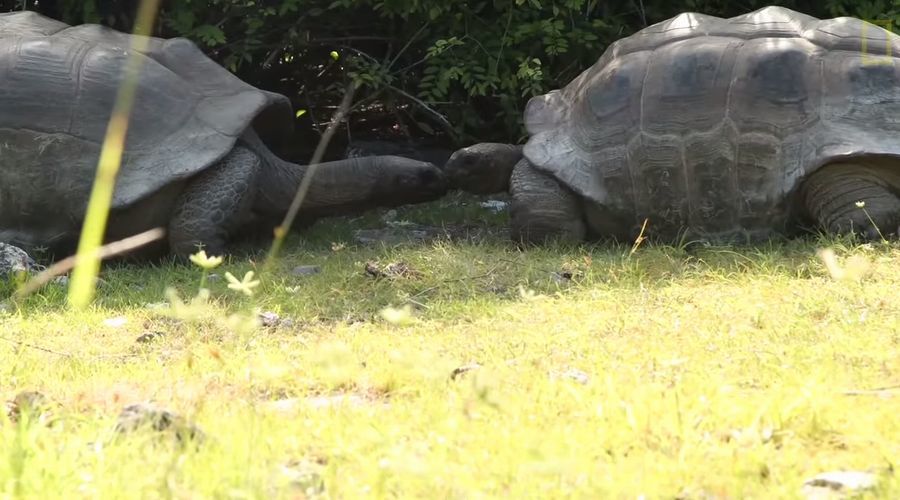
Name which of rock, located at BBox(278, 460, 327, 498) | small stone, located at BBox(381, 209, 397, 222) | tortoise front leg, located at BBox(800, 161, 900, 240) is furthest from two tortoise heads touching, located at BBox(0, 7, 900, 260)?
rock, located at BBox(278, 460, 327, 498)

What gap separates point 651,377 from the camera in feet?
9.84

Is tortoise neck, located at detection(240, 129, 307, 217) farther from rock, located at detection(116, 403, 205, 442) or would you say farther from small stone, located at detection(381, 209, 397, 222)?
rock, located at detection(116, 403, 205, 442)

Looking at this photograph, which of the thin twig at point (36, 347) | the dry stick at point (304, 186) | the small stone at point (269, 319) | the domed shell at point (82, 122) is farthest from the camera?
the domed shell at point (82, 122)

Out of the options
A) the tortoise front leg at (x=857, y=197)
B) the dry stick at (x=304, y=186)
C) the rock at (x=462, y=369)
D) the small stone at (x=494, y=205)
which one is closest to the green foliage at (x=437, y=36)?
the dry stick at (x=304, y=186)

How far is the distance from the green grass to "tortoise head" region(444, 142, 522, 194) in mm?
1424

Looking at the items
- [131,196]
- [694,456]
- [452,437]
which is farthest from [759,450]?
[131,196]

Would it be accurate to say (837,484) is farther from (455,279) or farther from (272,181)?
(272,181)

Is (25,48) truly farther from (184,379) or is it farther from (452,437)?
(452,437)

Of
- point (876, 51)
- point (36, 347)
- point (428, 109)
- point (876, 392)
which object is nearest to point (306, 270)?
point (36, 347)

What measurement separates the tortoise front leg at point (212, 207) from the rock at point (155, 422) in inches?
149

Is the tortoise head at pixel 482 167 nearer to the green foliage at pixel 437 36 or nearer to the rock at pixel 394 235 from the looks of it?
the rock at pixel 394 235

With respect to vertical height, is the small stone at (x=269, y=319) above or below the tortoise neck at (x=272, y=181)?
above

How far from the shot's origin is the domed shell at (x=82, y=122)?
20.4ft

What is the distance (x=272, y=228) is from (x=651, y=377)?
4.48 m
